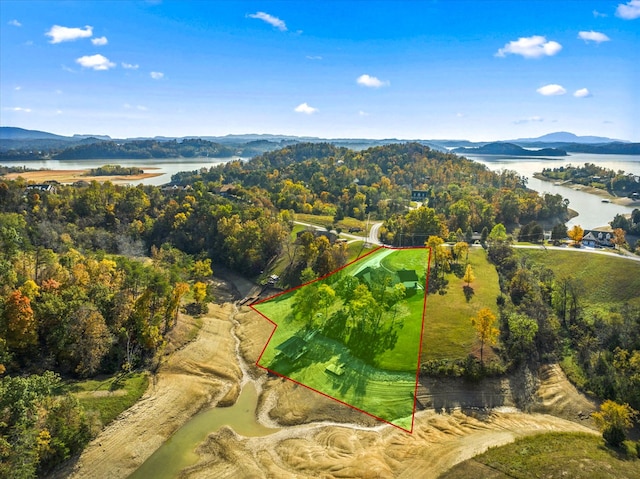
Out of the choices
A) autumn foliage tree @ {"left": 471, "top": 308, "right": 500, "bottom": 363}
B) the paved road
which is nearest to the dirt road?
autumn foliage tree @ {"left": 471, "top": 308, "right": 500, "bottom": 363}

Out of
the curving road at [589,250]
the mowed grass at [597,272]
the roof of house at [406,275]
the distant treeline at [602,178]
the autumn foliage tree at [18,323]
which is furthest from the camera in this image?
the distant treeline at [602,178]

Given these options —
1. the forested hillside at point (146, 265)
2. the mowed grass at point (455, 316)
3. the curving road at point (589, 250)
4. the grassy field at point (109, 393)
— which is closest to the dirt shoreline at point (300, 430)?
the grassy field at point (109, 393)

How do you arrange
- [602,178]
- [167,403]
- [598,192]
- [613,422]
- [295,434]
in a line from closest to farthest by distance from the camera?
[613,422]
[295,434]
[167,403]
[598,192]
[602,178]

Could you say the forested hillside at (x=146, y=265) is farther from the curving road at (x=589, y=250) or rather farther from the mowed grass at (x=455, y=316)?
the curving road at (x=589, y=250)

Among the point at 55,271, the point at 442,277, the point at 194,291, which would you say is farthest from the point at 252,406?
the point at 442,277

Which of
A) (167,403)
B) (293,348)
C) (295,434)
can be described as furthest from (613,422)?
(167,403)

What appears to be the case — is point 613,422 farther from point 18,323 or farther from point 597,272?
point 18,323

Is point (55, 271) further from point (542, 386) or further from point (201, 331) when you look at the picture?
point (542, 386)

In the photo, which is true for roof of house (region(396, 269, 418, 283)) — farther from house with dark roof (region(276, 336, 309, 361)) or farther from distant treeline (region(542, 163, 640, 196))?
distant treeline (region(542, 163, 640, 196))

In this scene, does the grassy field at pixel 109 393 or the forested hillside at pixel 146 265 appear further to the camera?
the forested hillside at pixel 146 265
